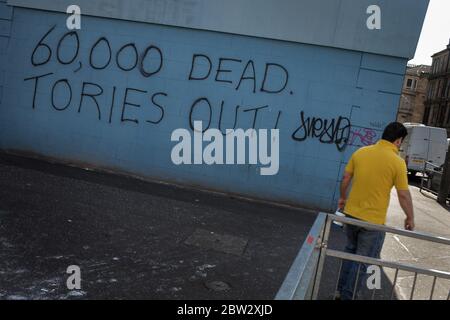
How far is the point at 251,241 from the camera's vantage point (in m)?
5.77

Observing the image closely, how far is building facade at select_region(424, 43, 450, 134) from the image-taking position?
4996 cm

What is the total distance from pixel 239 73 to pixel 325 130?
2045 millimetres

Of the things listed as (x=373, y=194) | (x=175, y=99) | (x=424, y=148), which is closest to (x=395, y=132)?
(x=373, y=194)

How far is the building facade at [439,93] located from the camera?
4996cm

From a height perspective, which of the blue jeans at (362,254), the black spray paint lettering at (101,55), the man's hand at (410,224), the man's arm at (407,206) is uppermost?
the black spray paint lettering at (101,55)

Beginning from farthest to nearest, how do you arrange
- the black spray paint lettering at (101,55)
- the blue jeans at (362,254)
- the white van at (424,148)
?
1. the white van at (424,148)
2. the black spray paint lettering at (101,55)
3. the blue jeans at (362,254)

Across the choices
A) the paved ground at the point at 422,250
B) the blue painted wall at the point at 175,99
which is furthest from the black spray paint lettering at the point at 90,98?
the paved ground at the point at 422,250

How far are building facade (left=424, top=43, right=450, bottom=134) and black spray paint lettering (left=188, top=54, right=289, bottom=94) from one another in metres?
46.8

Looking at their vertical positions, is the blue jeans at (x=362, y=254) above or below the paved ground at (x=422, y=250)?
above

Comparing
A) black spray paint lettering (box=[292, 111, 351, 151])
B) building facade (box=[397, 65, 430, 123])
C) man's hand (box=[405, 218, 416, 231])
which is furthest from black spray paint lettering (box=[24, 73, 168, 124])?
building facade (box=[397, 65, 430, 123])

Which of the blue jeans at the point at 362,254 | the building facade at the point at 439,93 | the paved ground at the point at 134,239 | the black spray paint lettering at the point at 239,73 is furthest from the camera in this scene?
the building facade at the point at 439,93

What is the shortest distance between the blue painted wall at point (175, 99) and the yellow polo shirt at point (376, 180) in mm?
3878

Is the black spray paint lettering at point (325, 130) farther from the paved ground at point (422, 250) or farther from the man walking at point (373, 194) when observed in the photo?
the man walking at point (373, 194)
